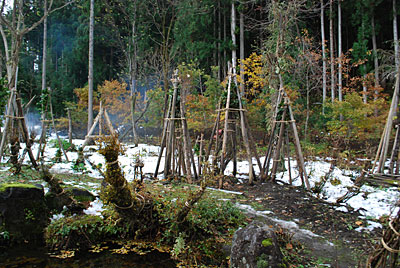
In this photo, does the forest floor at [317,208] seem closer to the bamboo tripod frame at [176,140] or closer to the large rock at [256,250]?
the bamboo tripod frame at [176,140]

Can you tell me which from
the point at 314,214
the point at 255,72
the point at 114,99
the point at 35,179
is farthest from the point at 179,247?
the point at 114,99

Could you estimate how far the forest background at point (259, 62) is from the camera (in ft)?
32.4

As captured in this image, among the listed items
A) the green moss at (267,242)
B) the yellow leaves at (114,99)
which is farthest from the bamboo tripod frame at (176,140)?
the yellow leaves at (114,99)

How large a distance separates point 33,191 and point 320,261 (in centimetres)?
400

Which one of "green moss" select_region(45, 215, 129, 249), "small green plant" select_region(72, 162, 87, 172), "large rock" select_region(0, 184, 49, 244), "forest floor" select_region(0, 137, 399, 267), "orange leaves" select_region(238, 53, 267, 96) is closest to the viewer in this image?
"forest floor" select_region(0, 137, 399, 267)

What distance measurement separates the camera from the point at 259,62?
11094 mm

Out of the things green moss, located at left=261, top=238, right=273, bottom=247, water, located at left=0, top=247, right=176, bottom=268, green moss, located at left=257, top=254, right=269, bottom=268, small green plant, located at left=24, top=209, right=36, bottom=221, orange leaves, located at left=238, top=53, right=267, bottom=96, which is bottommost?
A: water, located at left=0, top=247, right=176, bottom=268

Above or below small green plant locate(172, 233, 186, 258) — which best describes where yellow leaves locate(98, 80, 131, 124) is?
above

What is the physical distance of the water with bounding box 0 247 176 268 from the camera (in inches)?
134

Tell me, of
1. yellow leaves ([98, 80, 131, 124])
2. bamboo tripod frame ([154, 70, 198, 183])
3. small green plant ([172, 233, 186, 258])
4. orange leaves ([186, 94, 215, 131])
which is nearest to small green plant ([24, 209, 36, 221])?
small green plant ([172, 233, 186, 258])

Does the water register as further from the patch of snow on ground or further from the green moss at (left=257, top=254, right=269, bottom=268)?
the green moss at (left=257, top=254, right=269, bottom=268)

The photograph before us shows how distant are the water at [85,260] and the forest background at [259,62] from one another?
458 cm

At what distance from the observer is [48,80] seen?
25281 mm

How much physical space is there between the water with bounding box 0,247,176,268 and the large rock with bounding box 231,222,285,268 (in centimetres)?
104
